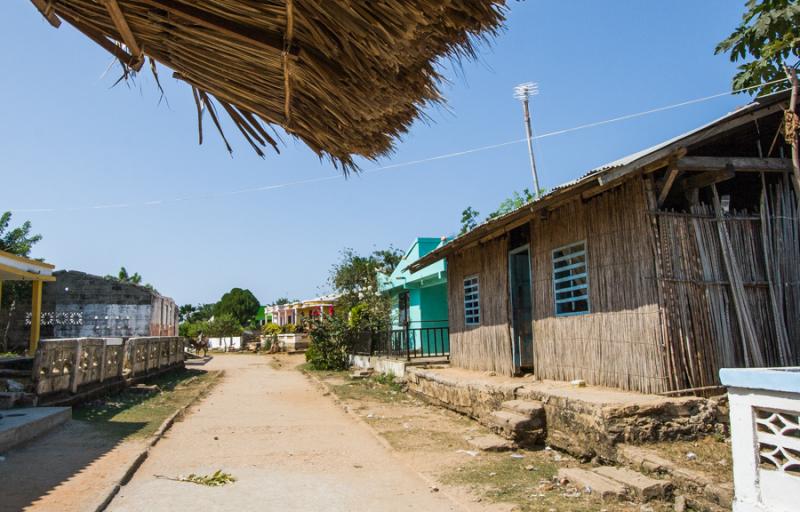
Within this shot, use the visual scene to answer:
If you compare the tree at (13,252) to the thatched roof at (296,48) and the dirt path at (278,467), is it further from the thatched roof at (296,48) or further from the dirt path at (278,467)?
the thatched roof at (296,48)

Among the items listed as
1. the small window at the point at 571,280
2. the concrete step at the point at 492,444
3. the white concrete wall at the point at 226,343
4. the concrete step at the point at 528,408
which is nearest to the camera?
the concrete step at the point at 492,444

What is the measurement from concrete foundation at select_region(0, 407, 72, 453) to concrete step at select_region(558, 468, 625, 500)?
21.2 ft

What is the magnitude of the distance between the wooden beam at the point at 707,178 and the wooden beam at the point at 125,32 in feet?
21.6

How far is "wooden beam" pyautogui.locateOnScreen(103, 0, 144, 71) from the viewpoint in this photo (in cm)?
178

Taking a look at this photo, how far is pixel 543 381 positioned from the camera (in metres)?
8.98

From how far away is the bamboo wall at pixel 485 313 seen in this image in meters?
10.6

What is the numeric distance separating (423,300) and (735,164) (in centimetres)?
1392

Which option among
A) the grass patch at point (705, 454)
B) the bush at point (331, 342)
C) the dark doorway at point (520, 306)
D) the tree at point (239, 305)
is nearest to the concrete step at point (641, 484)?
the grass patch at point (705, 454)

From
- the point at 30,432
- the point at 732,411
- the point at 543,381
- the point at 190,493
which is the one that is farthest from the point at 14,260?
the point at 732,411

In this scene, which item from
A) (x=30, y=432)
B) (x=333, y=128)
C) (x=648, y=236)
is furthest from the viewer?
(x=30, y=432)

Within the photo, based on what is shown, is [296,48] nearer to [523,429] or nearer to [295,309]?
[523,429]

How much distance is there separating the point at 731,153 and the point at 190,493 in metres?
7.87

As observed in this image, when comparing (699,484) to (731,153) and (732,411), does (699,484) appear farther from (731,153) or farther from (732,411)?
(731,153)

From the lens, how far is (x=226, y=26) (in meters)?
1.93
